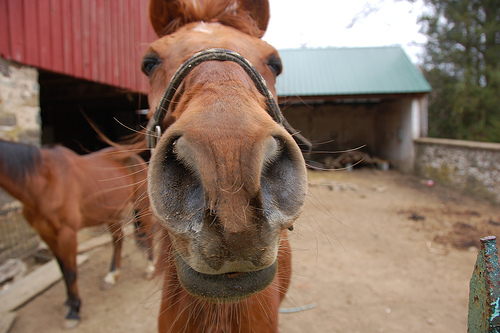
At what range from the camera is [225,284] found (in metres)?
0.90

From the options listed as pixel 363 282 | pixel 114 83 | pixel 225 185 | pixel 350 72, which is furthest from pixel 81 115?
pixel 225 185

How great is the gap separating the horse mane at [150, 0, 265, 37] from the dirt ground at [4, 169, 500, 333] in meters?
1.17

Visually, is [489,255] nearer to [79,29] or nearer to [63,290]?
[63,290]

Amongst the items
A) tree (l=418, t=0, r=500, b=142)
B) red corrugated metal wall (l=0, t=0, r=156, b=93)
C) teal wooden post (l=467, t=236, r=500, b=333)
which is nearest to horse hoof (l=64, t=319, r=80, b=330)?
red corrugated metal wall (l=0, t=0, r=156, b=93)

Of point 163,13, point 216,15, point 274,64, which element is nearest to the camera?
point 274,64

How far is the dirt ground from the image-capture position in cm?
312

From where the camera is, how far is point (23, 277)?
386cm

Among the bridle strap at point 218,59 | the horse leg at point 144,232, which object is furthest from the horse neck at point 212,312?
the bridle strap at point 218,59

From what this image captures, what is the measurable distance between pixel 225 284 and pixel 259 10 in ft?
5.65

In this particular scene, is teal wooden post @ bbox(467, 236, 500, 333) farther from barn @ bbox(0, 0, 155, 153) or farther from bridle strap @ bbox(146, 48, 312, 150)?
barn @ bbox(0, 0, 155, 153)

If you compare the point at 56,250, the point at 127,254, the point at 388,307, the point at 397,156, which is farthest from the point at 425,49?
the point at 56,250

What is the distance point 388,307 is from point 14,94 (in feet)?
17.7

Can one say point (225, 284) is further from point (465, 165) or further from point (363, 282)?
point (465, 165)

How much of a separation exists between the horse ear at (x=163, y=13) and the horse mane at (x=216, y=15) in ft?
0.08
